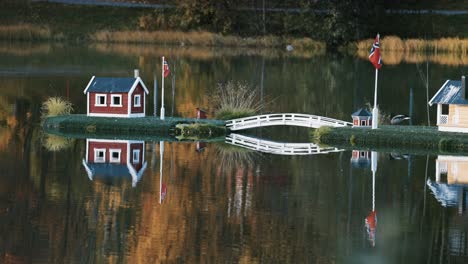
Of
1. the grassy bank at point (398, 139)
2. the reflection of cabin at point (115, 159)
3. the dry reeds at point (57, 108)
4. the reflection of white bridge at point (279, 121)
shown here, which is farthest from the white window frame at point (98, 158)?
the dry reeds at point (57, 108)

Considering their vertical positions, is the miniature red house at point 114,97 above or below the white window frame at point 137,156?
above

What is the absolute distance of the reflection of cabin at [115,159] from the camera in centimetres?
3650

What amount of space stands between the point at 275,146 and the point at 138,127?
15.1 feet

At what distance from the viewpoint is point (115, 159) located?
130ft

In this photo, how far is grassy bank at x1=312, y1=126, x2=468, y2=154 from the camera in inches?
1628

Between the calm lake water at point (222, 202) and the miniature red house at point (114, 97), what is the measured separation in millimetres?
2534

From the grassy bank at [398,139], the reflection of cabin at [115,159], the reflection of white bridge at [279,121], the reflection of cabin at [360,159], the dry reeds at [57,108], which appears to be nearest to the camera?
the reflection of cabin at [115,159]

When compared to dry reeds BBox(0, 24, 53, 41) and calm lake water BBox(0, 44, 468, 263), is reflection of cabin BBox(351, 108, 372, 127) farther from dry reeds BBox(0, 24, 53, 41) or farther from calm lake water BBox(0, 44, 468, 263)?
dry reeds BBox(0, 24, 53, 41)

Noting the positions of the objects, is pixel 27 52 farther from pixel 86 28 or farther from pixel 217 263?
pixel 217 263

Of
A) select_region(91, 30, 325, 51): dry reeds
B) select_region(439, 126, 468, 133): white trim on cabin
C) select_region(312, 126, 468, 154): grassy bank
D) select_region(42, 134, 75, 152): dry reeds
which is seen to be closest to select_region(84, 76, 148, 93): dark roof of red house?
select_region(42, 134, 75, 152): dry reeds

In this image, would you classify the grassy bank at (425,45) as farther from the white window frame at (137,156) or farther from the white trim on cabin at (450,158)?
the white window frame at (137,156)

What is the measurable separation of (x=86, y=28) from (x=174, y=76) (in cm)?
3246

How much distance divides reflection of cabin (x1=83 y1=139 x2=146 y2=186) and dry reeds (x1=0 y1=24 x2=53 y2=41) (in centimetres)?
5169

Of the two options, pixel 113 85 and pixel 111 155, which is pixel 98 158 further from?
pixel 113 85
